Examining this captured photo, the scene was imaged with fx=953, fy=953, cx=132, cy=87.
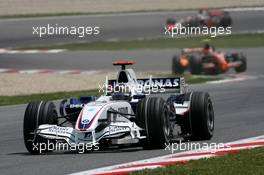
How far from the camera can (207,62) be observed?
3203cm

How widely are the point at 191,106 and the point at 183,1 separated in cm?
3890

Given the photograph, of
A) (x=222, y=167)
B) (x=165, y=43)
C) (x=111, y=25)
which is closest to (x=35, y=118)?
(x=222, y=167)

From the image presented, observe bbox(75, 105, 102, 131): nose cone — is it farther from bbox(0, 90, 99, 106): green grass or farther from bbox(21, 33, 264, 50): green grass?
bbox(21, 33, 264, 50): green grass

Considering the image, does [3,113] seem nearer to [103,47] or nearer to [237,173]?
[237,173]

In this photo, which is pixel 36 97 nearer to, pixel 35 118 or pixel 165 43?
pixel 35 118

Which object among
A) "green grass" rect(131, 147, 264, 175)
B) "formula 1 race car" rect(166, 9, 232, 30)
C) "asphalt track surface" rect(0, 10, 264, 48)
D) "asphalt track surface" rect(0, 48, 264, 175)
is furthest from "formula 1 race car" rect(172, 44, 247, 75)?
"green grass" rect(131, 147, 264, 175)

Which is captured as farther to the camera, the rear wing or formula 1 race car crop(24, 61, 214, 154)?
the rear wing

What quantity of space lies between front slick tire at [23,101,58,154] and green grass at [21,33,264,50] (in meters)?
29.3

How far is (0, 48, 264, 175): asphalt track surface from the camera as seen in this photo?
11148 millimetres

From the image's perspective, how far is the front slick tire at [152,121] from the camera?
1241 cm

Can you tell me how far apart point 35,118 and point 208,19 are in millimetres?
34943

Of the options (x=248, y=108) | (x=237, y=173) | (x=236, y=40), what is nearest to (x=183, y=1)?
(x=236, y=40)

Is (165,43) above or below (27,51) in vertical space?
above

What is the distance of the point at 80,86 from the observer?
90.6 feet
